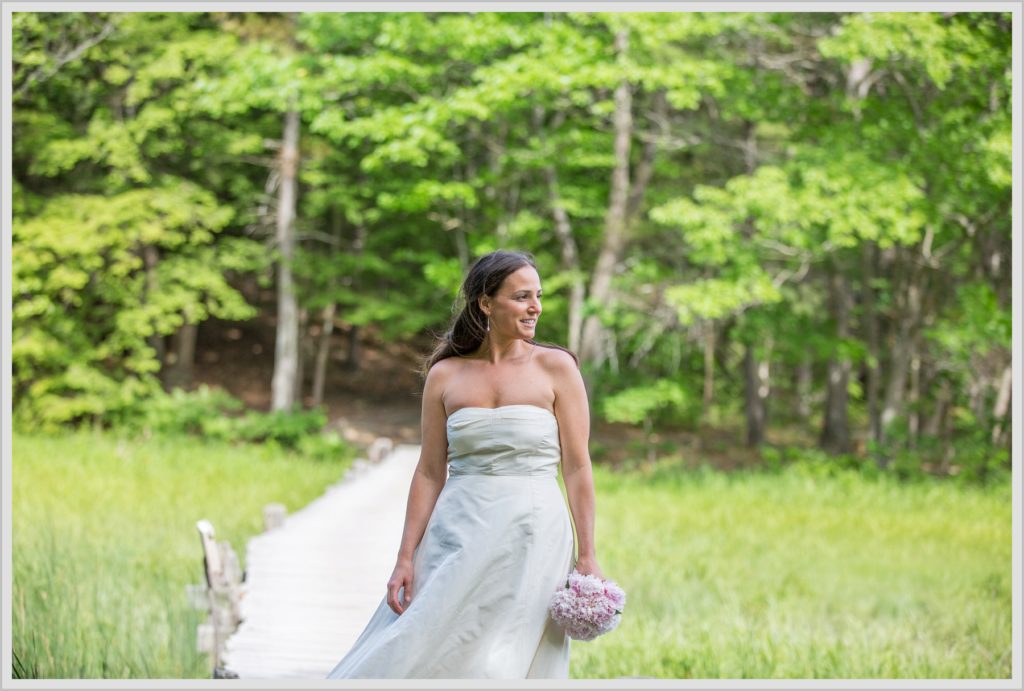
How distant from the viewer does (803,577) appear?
8.75 m

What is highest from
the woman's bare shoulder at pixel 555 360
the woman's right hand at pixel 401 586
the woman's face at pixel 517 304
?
the woman's face at pixel 517 304

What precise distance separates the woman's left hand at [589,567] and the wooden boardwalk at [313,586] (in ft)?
8.28

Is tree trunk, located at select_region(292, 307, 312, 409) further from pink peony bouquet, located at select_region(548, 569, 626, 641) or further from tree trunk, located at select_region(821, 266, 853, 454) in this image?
pink peony bouquet, located at select_region(548, 569, 626, 641)

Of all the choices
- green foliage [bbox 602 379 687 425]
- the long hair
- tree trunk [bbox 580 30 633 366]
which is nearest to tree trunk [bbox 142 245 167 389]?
tree trunk [bbox 580 30 633 366]

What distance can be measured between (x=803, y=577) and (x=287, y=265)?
11.0 meters

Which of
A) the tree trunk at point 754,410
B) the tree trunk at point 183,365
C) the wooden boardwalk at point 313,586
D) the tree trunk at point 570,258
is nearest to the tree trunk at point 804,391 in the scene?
the tree trunk at point 754,410

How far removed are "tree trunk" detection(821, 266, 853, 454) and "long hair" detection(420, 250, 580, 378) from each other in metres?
14.2

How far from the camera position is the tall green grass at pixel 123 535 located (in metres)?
5.26

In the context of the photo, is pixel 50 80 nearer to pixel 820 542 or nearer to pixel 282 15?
pixel 282 15

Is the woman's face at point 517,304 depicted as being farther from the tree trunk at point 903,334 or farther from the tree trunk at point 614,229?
the tree trunk at point 903,334

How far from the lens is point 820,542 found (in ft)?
34.2

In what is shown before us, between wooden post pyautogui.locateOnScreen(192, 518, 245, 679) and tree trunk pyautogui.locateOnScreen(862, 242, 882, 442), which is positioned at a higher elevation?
tree trunk pyautogui.locateOnScreen(862, 242, 882, 442)

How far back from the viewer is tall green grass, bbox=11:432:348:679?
17.3 feet

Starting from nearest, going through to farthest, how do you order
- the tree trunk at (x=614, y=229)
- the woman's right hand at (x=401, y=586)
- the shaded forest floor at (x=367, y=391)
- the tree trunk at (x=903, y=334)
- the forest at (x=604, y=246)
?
the woman's right hand at (x=401, y=586), the forest at (x=604, y=246), the tree trunk at (x=903, y=334), the tree trunk at (x=614, y=229), the shaded forest floor at (x=367, y=391)
